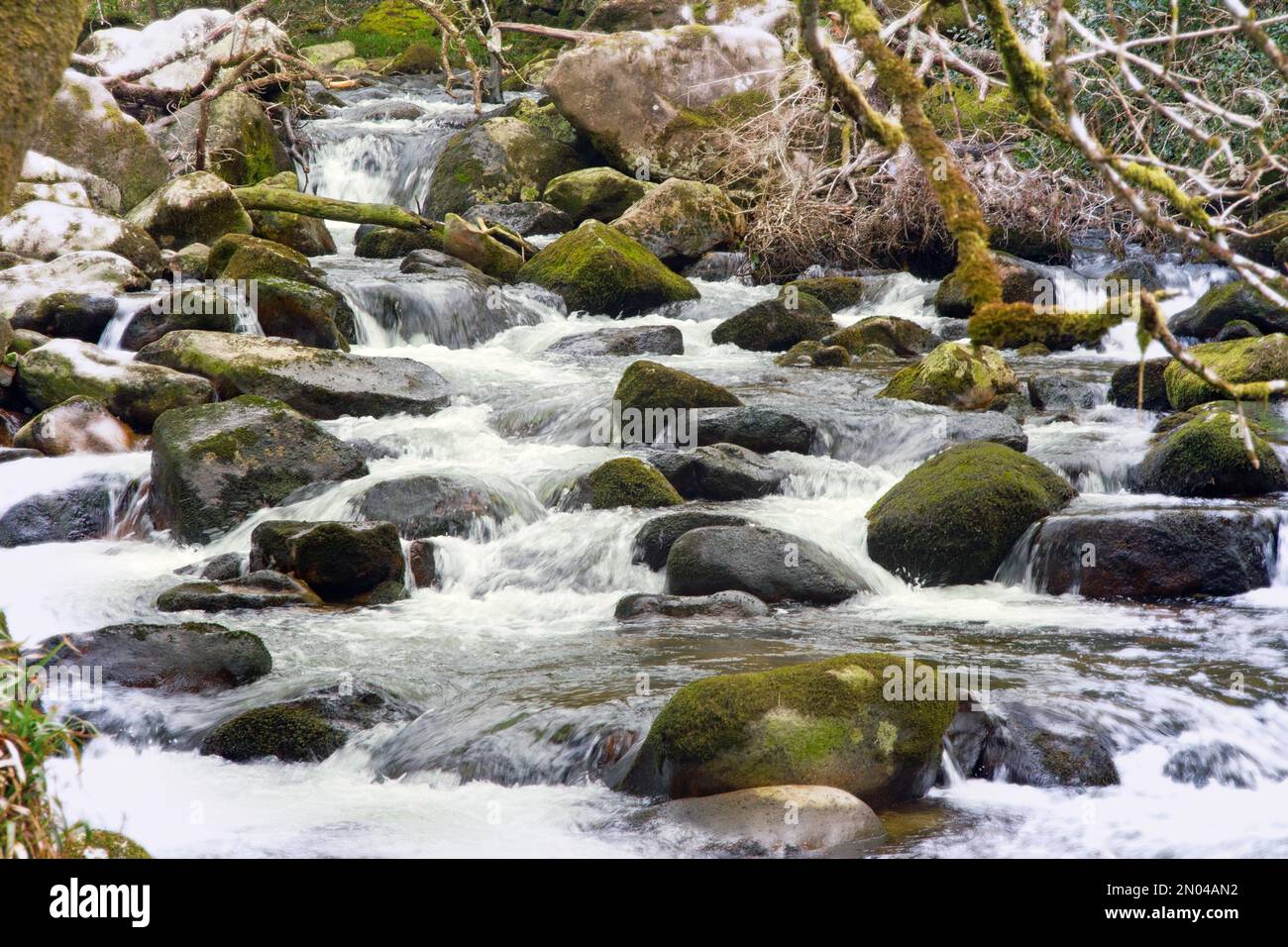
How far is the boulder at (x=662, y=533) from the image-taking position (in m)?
8.38

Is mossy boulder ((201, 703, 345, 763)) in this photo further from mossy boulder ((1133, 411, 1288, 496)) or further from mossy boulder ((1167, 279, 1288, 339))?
mossy boulder ((1167, 279, 1288, 339))

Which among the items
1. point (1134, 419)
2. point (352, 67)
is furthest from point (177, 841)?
point (352, 67)

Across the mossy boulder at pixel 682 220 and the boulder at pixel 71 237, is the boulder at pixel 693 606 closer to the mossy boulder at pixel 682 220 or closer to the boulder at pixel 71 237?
the boulder at pixel 71 237

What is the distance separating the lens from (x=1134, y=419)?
11281 mm

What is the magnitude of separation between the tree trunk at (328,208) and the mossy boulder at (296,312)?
4.48 meters

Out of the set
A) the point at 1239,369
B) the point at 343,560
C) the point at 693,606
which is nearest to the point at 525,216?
the point at 1239,369

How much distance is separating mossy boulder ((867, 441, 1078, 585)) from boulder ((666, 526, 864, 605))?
1.74ft

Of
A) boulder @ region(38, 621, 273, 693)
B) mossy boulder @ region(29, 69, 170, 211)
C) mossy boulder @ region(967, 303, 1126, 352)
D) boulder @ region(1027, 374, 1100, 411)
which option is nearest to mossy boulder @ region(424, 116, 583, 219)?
mossy boulder @ region(29, 69, 170, 211)

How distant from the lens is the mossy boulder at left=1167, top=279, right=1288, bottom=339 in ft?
43.8

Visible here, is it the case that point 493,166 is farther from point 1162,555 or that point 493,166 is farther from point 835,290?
point 1162,555

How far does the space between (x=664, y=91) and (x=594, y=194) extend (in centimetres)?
231

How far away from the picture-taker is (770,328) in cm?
1486

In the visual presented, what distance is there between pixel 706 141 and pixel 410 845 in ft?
56.0
